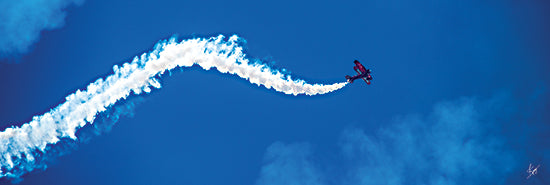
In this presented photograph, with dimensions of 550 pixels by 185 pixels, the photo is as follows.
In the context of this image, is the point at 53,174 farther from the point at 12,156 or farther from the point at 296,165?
the point at 296,165

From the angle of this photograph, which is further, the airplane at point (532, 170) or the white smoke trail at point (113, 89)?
the airplane at point (532, 170)

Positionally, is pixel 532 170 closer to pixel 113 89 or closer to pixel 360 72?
pixel 360 72

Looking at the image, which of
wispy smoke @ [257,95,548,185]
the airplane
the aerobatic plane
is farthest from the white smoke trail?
the airplane

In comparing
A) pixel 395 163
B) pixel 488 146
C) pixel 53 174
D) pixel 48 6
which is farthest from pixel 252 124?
pixel 488 146

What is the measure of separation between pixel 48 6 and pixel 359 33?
3320cm

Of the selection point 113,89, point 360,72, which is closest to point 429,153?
point 360,72

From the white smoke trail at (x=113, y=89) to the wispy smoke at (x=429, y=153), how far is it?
55.1 ft

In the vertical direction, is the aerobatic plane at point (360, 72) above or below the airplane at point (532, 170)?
above

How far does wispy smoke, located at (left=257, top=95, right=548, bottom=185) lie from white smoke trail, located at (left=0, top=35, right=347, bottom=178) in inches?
662

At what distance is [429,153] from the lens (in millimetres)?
48906

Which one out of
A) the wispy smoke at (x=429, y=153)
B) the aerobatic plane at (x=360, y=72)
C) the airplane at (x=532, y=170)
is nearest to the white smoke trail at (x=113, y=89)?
the aerobatic plane at (x=360, y=72)

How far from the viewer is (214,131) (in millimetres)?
45938

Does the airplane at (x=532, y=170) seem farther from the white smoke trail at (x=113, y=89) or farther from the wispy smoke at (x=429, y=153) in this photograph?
the white smoke trail at (x=113, y=89)

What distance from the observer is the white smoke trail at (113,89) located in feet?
113
